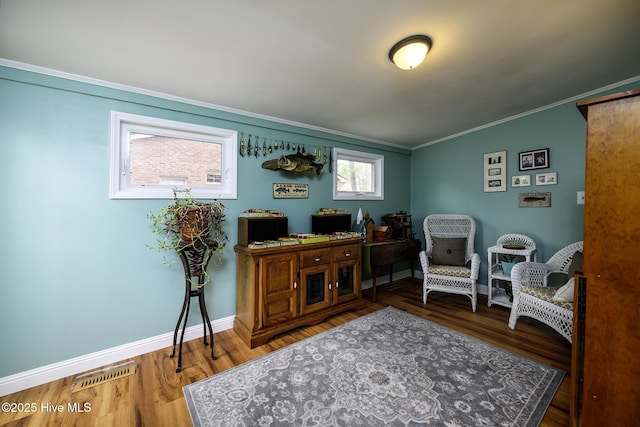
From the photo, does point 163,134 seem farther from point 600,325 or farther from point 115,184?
point 600,325

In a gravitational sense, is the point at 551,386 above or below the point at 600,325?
below

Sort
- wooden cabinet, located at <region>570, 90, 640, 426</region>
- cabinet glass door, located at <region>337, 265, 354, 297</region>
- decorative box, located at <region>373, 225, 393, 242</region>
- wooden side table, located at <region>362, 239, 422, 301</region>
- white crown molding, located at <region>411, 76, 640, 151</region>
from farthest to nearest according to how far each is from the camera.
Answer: decorative box, located at <region>373, 225, 393, 242</region> < wooden side table, located at <region>362, 239, 422, 301</region> < cabinet glass door, located at <region>337, 265, 354, 297</region> < white crown molding, located at <region>411, 76, 640, 151</region> < wooden cabinet, located at <region>570, 90, 640, 426</region>

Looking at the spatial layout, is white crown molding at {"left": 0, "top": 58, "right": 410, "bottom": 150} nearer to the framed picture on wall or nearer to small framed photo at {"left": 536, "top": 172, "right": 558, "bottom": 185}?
the framed picture on wall

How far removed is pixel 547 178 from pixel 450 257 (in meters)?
1.45

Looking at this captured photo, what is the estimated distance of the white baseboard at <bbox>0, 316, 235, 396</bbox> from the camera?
172cm

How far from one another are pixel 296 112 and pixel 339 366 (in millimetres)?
2497

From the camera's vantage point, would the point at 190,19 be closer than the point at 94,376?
Yes

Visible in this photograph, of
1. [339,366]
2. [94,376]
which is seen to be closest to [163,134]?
[94,376]

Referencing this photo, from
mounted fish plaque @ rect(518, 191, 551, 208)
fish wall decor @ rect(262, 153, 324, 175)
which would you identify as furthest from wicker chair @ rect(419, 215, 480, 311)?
fish wall decor @ rect(262, 153, 324, 175)

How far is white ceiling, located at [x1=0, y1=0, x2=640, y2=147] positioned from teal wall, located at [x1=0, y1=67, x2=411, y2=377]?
10.4 inches

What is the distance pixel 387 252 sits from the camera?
11.0 feet

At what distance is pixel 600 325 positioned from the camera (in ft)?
3.80

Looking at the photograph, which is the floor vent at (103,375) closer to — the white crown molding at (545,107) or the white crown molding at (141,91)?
the white crown molding at (141,91)

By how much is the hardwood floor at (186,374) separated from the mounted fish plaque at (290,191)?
148 cm
